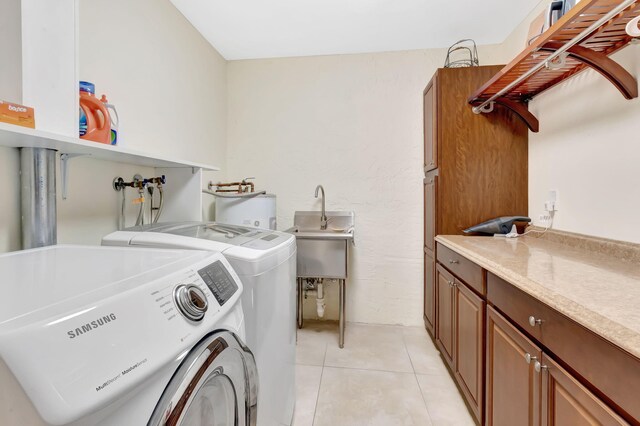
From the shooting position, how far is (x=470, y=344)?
4.87 ft

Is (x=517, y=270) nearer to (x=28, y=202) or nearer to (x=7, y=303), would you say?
(x=7, y=303)

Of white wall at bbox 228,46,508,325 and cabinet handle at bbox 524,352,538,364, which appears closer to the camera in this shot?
cabinet handle at bbox 524,352,538,364

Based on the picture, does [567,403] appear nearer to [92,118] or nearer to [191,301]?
[191,301]

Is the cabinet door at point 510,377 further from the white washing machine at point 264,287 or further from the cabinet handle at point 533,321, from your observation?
the white washing machine at point 264,287

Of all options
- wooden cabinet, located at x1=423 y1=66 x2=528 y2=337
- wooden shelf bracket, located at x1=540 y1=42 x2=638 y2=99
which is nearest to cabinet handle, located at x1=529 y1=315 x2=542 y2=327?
wooden shelf bracket, located at x1=540 y1=42 x2=638 y2=99

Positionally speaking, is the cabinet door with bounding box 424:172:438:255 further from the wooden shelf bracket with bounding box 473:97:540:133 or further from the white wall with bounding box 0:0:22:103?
the white wall with bounding box 0:0:22:103

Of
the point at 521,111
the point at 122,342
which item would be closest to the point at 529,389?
the point at 122,342

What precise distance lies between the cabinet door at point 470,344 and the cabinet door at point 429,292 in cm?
54

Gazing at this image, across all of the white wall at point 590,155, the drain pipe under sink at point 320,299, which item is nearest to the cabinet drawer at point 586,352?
the white wall at point 590,155

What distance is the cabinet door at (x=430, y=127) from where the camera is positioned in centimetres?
217

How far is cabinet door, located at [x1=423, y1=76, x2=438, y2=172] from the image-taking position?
217cm

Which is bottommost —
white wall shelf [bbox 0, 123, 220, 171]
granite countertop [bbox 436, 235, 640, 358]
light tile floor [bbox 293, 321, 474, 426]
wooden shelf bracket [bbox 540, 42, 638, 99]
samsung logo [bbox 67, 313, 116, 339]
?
light tile floor [bbox 293, 321, 474, 426]

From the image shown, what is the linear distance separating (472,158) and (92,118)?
83.6 inches

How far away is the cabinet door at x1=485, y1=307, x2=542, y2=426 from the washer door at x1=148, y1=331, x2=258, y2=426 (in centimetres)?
87
